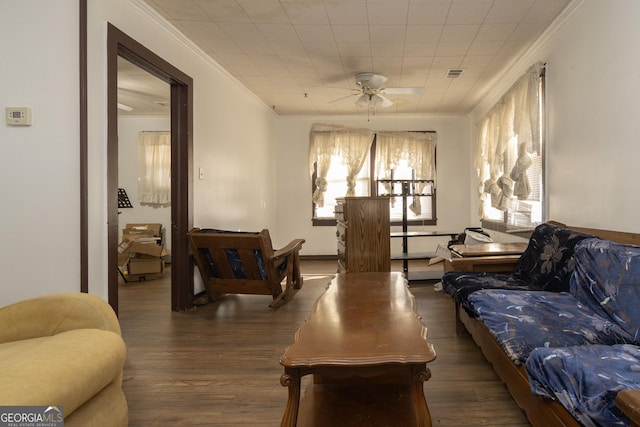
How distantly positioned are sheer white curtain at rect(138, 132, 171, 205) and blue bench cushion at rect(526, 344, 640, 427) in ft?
20.6

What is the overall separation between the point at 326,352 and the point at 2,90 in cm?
236

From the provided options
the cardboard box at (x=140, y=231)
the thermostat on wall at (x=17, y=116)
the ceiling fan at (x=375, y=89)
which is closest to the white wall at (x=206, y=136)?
the thermostat on wall at (x=17, y=116)

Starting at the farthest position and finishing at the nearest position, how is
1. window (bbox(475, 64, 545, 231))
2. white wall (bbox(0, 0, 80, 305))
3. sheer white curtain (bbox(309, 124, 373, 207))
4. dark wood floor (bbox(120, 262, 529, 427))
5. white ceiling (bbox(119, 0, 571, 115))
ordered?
sheer white curtain (bbox(309, 124, 373, 207)) → window (bbox(475, 64, 545, 231)) → white ceiling (bbox(119, 0, 571, 115)) → white wall (bbox(0, 0, 80, 305)) → dark wood floor (bbox(120, 262, 529, 427))

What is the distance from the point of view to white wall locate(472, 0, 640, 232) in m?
2.26

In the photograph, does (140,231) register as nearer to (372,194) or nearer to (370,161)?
(372,194)

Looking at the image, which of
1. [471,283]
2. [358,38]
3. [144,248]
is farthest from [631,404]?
[144,248]

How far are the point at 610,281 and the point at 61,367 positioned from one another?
2445 mm

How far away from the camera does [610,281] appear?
1.85 metres

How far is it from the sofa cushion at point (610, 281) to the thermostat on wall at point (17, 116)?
3314mm

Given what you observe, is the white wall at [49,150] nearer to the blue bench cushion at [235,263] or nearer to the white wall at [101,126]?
the white wall at [101,126]

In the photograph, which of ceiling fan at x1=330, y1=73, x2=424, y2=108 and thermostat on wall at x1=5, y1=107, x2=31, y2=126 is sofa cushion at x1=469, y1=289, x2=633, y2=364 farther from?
ceiling fan at x1=330, y1=73, x2=424, y2=108

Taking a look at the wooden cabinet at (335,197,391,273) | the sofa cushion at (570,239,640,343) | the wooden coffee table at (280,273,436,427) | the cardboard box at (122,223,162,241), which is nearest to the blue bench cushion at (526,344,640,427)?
the sofa cushion at (570,239,640,343)

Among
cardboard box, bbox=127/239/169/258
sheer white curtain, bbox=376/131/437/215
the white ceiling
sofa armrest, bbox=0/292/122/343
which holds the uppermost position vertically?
the white ceiling

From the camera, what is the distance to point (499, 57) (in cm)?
402
